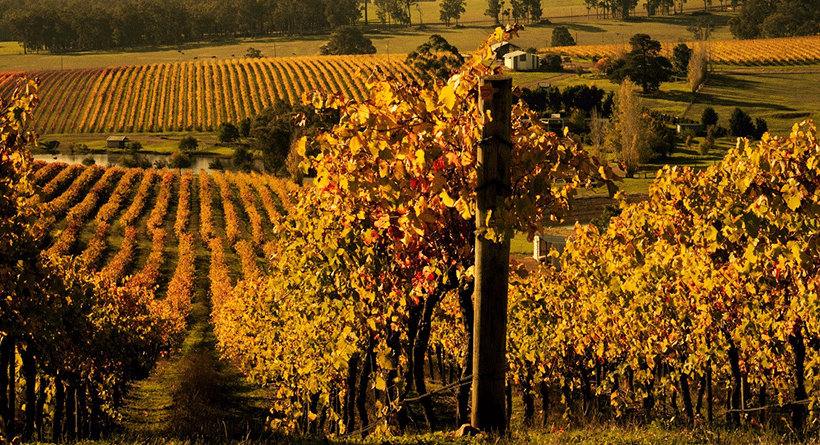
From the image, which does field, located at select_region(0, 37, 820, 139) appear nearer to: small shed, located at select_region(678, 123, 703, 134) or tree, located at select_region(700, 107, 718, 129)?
tree, located at select_region(700, 107, 718, 129)

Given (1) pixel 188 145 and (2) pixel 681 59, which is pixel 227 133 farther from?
(2) pixel 681 59

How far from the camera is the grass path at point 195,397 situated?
2822cm

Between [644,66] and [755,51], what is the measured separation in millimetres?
53954

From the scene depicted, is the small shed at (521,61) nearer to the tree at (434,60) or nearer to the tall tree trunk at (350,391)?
the tree at (434,60)

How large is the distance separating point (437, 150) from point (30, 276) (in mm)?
7176

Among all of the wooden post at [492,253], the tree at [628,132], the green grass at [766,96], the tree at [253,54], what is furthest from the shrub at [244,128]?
the wooden post at [492,253]

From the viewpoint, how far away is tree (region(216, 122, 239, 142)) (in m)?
127

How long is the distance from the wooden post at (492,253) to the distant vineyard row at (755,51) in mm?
163678

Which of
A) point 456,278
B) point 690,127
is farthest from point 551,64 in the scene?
point 456,278

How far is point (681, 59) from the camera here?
488 feet

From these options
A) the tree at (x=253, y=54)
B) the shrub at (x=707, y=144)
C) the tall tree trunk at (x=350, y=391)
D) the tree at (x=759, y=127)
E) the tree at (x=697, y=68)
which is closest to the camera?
the tall tree trunk at (x=350, y=391)

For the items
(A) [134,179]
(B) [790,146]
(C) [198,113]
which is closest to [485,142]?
(B) [790,146]

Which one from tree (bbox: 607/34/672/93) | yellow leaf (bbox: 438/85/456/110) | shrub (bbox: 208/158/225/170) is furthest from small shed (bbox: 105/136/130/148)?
yellow leaf (bbox: 438/85/456/110)

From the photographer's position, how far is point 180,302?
159 ft
